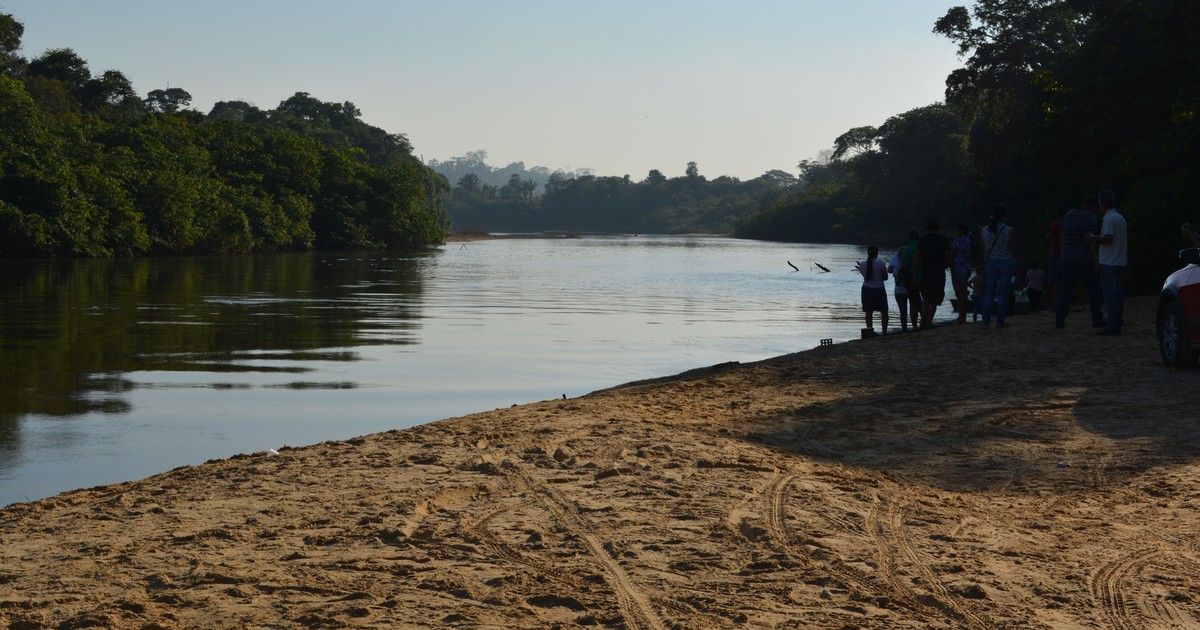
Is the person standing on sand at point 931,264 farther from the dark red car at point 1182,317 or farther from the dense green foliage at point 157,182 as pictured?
the dense green foliage at point 157,182

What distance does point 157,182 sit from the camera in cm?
5653

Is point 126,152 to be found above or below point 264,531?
above

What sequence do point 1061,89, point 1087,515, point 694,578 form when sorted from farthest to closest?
point 1061,89 < point 1087,515 < point 694,578

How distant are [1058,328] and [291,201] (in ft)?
207

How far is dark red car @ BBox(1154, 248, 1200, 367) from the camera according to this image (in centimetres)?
1079

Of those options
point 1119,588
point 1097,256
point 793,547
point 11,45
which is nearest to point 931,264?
point 1097,256

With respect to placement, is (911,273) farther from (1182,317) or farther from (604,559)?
(604,559)

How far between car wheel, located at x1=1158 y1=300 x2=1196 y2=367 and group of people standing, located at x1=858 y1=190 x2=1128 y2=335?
212 cm

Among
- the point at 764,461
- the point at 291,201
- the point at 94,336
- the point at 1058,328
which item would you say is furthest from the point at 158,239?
the point at 764,461

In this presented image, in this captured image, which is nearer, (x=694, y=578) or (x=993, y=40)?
(x=694, y=578)

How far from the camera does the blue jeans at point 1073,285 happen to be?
568 inches

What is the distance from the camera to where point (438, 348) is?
57.5 ft

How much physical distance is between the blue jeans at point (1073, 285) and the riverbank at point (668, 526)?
15.0ft

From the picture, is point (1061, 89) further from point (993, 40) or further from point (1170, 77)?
point (993, 40)
